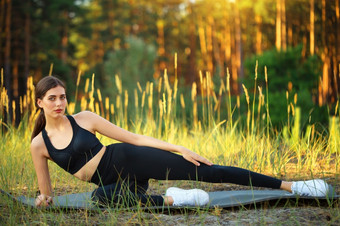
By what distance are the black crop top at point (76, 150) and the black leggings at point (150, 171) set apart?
85 mm

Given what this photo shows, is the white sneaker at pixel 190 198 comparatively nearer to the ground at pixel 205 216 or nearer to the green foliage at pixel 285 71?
the ground at pixel 205 216

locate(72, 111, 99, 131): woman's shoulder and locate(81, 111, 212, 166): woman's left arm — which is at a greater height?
locate(72, 111, 99, 131): woman's shoulder

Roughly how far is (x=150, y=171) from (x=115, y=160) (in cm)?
21

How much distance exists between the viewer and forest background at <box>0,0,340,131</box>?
6488mm

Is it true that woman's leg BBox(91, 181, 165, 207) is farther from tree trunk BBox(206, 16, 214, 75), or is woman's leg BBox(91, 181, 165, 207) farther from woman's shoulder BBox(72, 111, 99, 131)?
tree trunk BBox(206, 16, 214, 75)

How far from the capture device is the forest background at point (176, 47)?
6.49m

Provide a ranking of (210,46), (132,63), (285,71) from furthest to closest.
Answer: (210,46) < (132,63) < (285,71)

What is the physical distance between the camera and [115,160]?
2229mm

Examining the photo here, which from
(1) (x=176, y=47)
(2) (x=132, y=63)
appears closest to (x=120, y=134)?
(2) (x=132, y=63)

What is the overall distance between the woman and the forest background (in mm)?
951

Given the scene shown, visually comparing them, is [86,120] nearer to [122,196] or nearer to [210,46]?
[122,196]

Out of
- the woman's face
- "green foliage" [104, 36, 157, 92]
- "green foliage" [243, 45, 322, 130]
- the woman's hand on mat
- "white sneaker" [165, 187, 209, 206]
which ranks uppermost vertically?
"green foliage" [104, 36, 157, 92]

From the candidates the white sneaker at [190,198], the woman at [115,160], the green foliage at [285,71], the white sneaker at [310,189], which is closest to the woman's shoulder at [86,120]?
the woman at [115,160]

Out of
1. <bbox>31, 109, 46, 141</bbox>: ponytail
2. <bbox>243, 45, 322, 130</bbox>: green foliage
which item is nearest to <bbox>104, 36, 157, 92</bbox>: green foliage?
<bbox>243, 45, 322, 130</bbox>: green foliage
